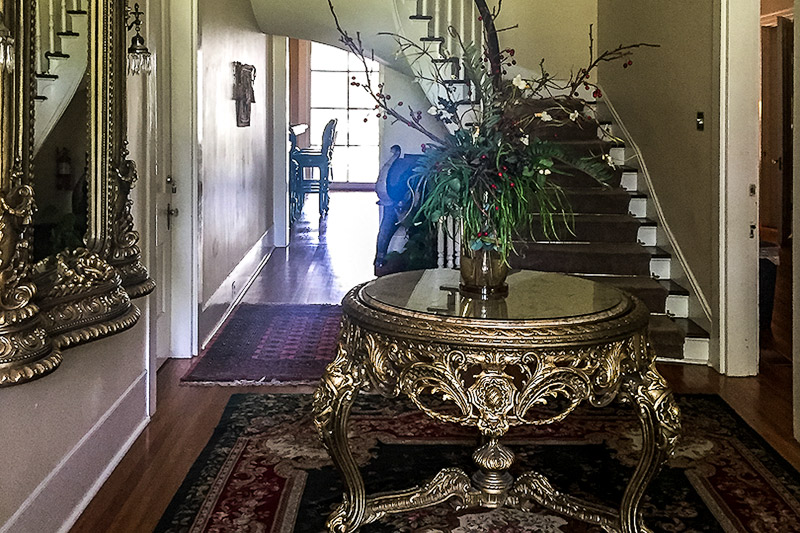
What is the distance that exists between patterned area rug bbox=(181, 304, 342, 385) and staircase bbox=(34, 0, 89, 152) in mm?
1995

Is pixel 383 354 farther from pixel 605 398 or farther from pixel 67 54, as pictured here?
pixel 67 54

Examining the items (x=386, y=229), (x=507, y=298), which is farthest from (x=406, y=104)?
(x=507, y=298)

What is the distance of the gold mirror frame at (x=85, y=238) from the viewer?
79.7 inches

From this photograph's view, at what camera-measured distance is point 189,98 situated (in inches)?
181

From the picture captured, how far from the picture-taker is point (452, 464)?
3082 mm

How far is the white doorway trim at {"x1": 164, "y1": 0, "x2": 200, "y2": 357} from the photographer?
15.0ft

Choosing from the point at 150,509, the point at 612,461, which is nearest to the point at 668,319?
the point at 612,461

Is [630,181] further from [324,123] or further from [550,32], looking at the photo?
[324,123]

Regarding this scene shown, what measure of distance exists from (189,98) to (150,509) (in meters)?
2.62

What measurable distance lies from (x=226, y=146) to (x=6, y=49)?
157 inches

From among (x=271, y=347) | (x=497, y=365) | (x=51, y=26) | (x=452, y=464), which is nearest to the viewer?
(x=497, y=365)

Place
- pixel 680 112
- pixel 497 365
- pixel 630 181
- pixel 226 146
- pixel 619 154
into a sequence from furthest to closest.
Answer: pixel 619 154
pixel 630 181
pixel 226 146
pixel 680 112
pixel 497 365

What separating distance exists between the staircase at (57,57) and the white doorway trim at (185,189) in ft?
6.35

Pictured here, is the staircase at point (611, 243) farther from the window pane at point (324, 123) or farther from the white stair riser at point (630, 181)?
the window pane at point (324, 123)
